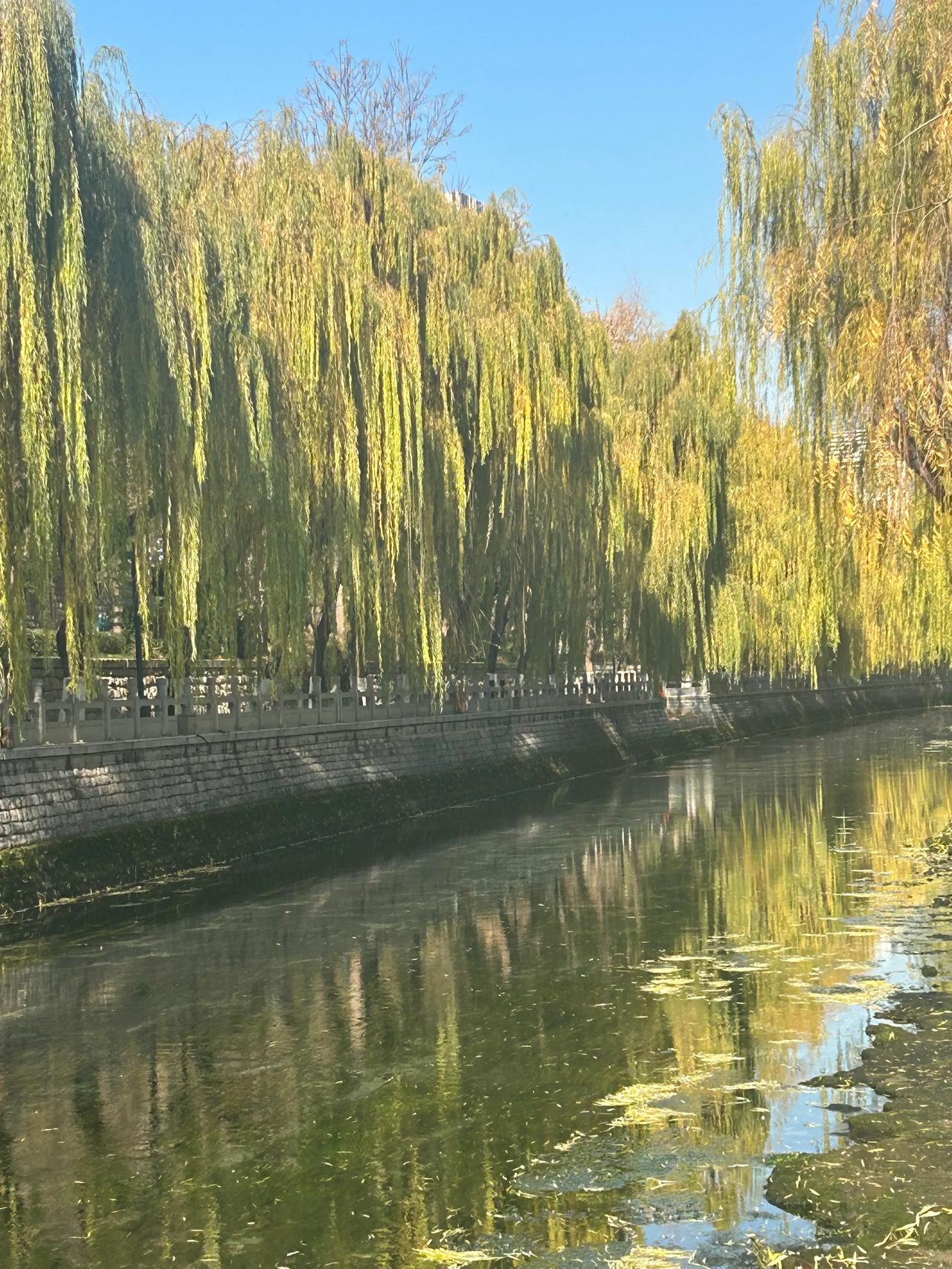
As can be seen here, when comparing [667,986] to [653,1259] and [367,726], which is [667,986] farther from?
[367,726]

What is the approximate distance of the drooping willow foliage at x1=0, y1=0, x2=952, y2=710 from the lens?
13539 mm

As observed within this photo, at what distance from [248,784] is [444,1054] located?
1026 centimetres

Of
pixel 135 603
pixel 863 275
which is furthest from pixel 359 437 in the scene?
pixel 863 275

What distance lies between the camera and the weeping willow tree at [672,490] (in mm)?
29922

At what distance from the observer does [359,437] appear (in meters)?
20.3

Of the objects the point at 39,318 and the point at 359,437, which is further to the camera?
the point at 359,437

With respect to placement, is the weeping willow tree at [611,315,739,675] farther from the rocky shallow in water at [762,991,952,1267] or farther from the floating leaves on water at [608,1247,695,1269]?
the floating leaves on water at [608,1247,695,1269]

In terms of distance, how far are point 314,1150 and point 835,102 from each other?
10.1 m

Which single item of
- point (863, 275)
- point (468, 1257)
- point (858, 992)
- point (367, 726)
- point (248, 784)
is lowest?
point (468, 1257)

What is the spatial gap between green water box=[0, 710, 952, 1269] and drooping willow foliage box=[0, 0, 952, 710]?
10.7 feet

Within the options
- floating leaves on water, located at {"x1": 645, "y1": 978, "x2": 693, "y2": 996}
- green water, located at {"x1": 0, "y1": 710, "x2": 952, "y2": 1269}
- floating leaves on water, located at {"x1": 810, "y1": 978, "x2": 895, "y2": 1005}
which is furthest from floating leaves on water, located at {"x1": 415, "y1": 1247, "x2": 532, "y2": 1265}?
floating leaves on water, located at {"x1": 645, "y1": 978, "x2": 693, "y2": 996}

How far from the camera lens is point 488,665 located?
95.6 feet

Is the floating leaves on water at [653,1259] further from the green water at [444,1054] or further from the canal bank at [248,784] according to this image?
the canal bank at [248,784]

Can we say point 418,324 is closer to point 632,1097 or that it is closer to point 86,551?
point 86,551
